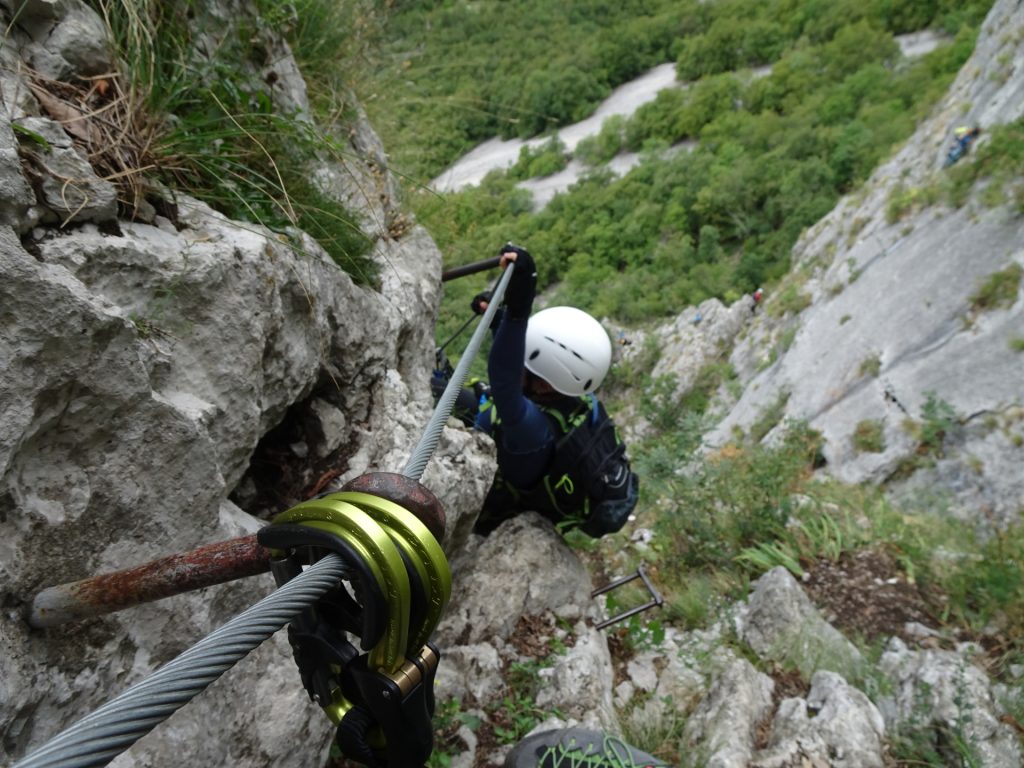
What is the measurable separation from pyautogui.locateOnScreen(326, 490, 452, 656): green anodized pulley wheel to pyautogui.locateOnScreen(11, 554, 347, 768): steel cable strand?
9 centimetres

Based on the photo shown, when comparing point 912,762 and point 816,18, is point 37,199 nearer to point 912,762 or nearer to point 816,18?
point 912,762

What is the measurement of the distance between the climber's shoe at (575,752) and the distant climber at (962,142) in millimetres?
17029

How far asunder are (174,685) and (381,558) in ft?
0.92

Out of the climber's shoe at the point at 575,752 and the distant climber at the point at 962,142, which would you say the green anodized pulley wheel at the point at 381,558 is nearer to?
the climber's shoe at the point at 575,752

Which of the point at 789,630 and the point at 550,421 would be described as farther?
the point at 789,630

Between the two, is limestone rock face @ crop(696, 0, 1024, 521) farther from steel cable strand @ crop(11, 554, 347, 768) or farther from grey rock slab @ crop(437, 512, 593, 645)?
steel cable strand @ crop(11, 554, 347, 768)

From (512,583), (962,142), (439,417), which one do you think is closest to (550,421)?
(512,583)

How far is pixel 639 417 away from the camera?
66.2ft

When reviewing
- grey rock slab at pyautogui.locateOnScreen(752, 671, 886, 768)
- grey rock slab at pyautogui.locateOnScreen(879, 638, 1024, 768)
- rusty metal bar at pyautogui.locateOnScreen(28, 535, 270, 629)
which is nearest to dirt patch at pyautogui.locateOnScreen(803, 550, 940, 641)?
grey rock slab at pyautogui.locateOnScreen(879, 638, 1024, 768)

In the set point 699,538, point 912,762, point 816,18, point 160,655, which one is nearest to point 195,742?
point 160,655

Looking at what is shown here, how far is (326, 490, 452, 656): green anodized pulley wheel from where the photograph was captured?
87 cm

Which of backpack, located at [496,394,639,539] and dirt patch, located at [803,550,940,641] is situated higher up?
backpack, located at [496,394,639,539]

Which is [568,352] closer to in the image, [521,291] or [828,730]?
[521,291]

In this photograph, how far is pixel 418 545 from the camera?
872 mm
